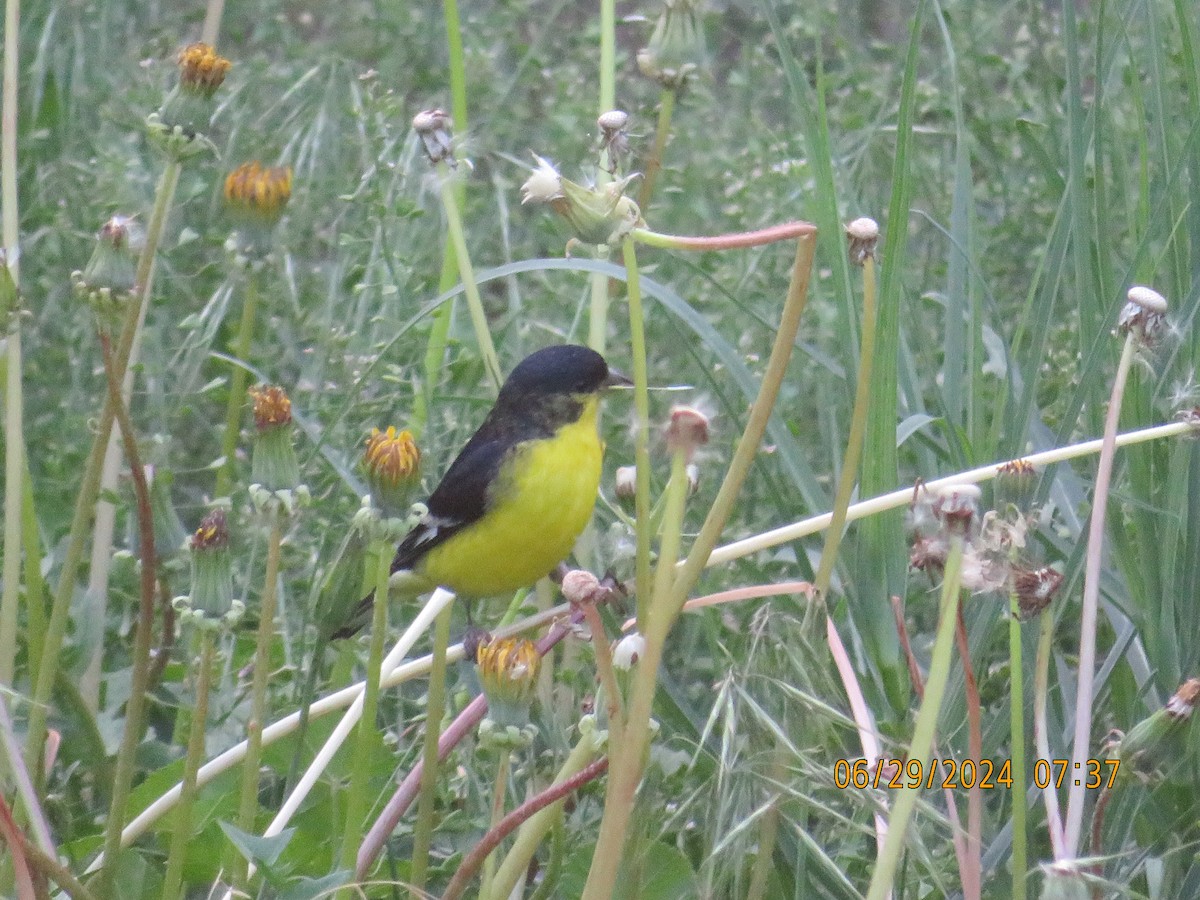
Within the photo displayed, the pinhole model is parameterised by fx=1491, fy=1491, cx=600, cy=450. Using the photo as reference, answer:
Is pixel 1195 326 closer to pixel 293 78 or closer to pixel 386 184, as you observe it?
pixel 386 184

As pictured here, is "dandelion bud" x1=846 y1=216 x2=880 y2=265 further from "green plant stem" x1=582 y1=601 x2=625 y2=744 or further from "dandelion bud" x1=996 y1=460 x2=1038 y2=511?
"green plant stem" x1=582 y1=601 x2=625 y2=744

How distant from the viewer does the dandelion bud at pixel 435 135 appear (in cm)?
168

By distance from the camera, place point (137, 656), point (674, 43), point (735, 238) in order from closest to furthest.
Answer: point (735, 238) → point (137, 656) → point (674, 43)

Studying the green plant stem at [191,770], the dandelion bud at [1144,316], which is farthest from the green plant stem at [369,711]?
the dandelion bud at [1144,316]

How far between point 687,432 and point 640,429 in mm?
119

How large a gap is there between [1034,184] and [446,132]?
1898mm

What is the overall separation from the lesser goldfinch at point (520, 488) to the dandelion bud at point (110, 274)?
0.78m

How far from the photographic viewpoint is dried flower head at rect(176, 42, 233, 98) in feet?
4.91

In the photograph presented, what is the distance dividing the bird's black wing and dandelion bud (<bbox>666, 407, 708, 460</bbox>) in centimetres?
133

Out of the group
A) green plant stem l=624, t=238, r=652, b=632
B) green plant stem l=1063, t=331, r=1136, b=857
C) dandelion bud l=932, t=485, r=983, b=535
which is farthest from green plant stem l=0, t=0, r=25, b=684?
green plant stem l=1063, t=331, r=1136, b=857

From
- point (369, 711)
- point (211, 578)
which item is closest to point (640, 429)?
point (369, 711)

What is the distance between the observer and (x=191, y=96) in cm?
150

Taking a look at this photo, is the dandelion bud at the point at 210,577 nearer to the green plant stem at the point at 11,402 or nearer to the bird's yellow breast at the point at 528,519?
the green plant stem at the point at 11,402
